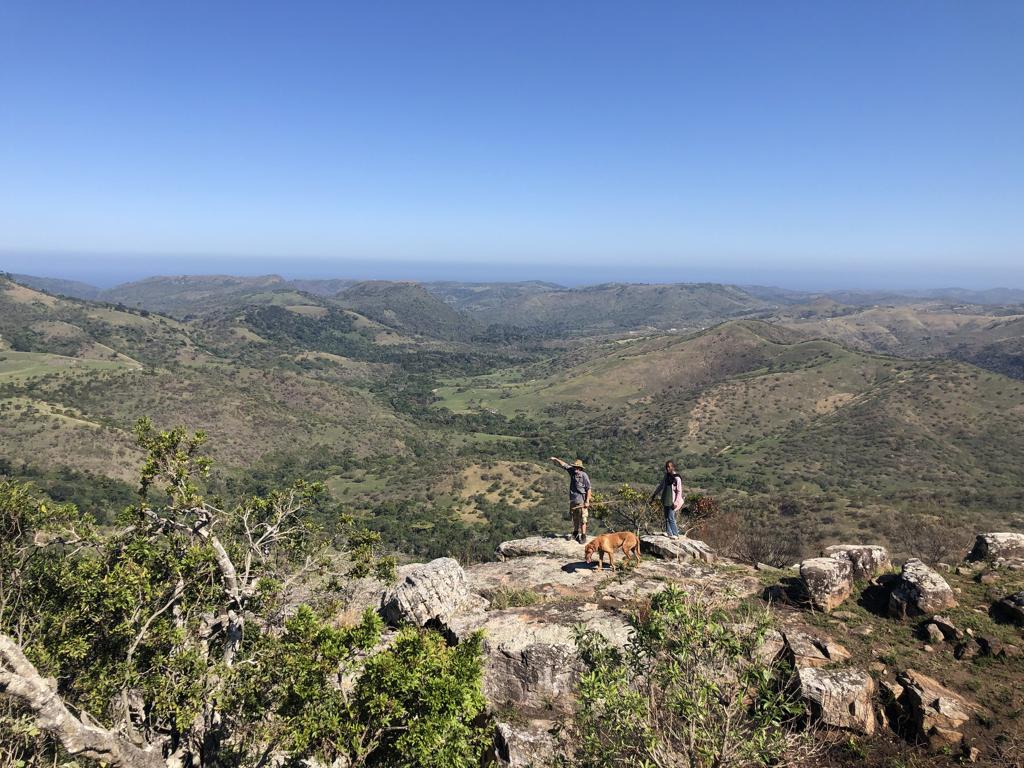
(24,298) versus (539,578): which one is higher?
(24,298)

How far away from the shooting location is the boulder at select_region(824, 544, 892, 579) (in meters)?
13.3

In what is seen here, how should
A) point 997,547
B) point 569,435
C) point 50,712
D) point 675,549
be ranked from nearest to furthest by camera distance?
point 50,712
point 997,547
point 675,549
point 569,435

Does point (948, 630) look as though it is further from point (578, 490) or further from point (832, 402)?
point (832, 402)

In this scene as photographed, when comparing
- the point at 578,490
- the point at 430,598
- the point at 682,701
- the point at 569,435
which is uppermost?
the point at 682,701

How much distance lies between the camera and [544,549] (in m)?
17.7

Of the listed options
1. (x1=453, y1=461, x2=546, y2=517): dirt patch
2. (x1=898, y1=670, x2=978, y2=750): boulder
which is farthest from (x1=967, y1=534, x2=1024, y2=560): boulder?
(x1=453, y1=461, x2=546, y2=517): dirt patch

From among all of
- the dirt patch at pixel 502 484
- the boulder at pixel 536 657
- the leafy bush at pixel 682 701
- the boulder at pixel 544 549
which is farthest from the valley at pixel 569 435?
the leafy bush at pixel 682 701

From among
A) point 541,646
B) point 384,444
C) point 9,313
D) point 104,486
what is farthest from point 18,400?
point 9,313

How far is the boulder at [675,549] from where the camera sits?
54.0 feet

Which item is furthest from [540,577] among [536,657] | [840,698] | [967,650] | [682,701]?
[967,650]

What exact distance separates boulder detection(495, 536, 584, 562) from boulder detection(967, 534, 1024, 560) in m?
11.7

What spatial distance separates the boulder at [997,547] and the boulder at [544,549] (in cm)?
1175

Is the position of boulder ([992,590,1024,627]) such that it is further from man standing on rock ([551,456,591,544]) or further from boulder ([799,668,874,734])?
man standing on rock ([551,456,591,544])

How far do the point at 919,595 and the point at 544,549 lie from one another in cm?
1036
